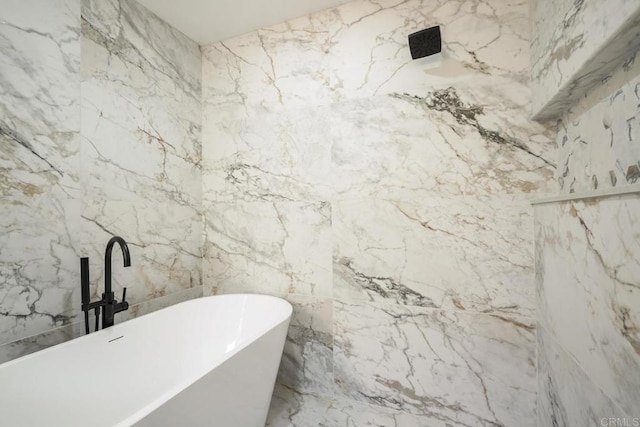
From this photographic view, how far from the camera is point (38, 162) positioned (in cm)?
117

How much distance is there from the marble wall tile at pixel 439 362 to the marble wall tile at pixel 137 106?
4.53 feet

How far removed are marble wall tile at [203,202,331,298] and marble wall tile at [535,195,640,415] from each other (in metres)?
1.05

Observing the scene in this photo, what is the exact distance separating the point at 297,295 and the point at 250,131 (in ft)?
3.77

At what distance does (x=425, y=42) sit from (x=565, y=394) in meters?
1.58

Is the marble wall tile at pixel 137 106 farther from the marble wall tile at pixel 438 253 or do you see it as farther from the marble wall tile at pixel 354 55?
the marble wall tile at pixel 438 253

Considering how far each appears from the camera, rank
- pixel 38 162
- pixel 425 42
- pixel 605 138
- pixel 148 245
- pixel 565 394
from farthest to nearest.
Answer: pixel 148 245
pixel 425 42
pixel 38 162
pixel 565 394
pixel 605 138

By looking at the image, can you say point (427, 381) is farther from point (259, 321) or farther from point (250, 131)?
point (250, 131)

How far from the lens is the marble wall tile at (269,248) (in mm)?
1641

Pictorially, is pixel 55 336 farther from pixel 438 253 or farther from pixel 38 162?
pixel 438 253

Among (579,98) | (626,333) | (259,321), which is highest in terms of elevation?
(579,98)

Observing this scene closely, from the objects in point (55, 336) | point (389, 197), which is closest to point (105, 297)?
point (55, 336)

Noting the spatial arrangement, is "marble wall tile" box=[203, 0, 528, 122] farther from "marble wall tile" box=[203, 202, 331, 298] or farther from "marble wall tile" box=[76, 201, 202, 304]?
"marble wall tile" box=[76, 201, 202, 304]

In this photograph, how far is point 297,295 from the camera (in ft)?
5.55

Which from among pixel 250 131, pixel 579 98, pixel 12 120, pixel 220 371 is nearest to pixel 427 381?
pixel 220 371
